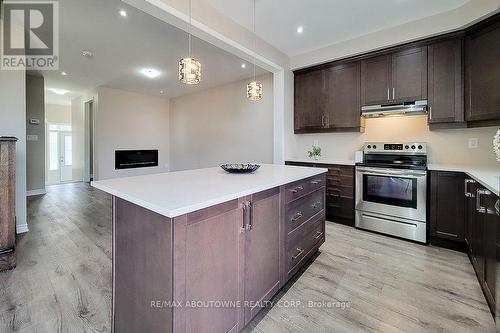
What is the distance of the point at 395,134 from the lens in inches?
134

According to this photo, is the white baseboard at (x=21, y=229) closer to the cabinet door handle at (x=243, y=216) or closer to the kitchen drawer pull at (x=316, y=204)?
the cabinet door handle at (x=243, y=216)

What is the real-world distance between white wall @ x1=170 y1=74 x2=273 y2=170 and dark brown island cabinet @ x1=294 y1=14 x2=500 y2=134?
1129 mm

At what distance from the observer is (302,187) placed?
6.57 ft

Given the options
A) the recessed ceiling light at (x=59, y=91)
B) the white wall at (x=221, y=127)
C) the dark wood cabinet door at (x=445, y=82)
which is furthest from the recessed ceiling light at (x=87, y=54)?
the dark wood cabinet door at (x=445, y=82)

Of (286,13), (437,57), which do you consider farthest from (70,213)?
(437,57)

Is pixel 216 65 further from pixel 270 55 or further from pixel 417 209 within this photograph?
pixel 417 209

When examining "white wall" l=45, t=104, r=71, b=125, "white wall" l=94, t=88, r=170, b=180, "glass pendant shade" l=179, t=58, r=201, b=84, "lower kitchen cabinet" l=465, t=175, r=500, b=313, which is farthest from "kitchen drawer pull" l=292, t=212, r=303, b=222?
"white wall" l=45, t=104, r=71, b=125

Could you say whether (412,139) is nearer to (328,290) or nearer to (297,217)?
(297,217)

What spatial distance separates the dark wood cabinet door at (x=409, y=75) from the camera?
115 inches

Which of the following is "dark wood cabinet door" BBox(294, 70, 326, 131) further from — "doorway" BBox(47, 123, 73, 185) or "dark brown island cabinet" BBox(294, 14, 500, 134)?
"doorway" BBox(47, 123, 73, 185)

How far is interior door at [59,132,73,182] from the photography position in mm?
8000

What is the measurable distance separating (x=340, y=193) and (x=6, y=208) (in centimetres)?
390

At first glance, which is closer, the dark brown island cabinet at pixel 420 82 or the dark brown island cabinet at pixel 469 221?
the dark brown island cabinet at pixel 469 221

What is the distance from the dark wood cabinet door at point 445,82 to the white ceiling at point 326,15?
0.44 m
